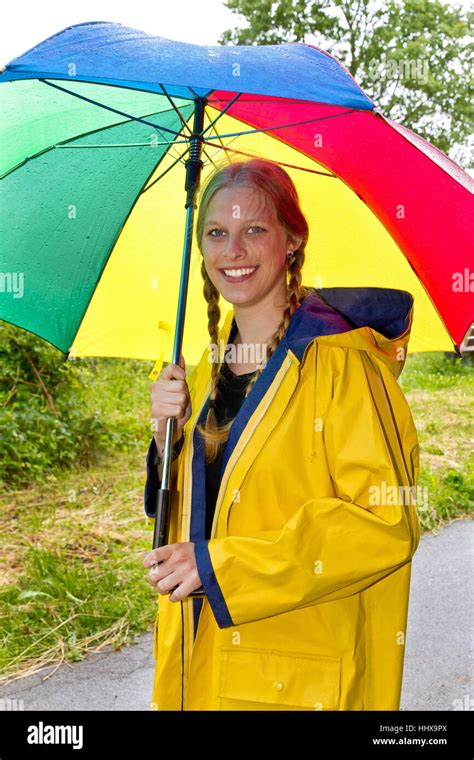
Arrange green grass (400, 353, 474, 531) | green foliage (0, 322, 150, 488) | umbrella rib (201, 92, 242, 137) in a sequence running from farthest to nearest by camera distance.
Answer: green grass (400, 353, 474, 531) < green foliage (0, 322, 150, 488) < umbrella rib (201, 92, 242, 137)

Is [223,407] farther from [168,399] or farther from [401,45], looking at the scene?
[401,45]

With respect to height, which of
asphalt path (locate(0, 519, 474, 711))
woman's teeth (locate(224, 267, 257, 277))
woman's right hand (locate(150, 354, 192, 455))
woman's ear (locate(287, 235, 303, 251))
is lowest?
asphalt path (locate(0, 519, 474, 711))

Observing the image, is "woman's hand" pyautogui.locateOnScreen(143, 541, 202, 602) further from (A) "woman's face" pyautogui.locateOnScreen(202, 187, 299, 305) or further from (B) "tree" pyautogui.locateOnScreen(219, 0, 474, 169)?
(B) "tree" pyautogui.locateOnScreen(219, 0, 474, 169)

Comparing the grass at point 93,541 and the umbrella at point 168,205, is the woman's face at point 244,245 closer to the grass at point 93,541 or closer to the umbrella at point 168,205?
the umbrella at point 168,205

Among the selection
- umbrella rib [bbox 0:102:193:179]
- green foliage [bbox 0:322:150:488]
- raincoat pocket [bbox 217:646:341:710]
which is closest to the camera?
raincoat pocket [bbox 217:646:341:710]

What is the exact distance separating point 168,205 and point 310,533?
5.31 ft

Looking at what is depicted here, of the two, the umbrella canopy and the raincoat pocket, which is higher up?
the umbrella canopy

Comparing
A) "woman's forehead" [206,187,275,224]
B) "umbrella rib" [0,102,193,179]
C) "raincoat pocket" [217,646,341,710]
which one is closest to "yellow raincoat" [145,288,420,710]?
"raincoat pocket" [217,646,341,710]

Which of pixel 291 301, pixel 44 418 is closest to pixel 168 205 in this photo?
pixel 291 301

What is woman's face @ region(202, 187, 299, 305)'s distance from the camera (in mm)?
2439

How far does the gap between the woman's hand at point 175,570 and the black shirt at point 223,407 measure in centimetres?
22

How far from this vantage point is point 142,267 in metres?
3.24

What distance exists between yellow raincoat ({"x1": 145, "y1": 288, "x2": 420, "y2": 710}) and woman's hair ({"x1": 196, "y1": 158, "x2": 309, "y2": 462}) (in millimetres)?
78
